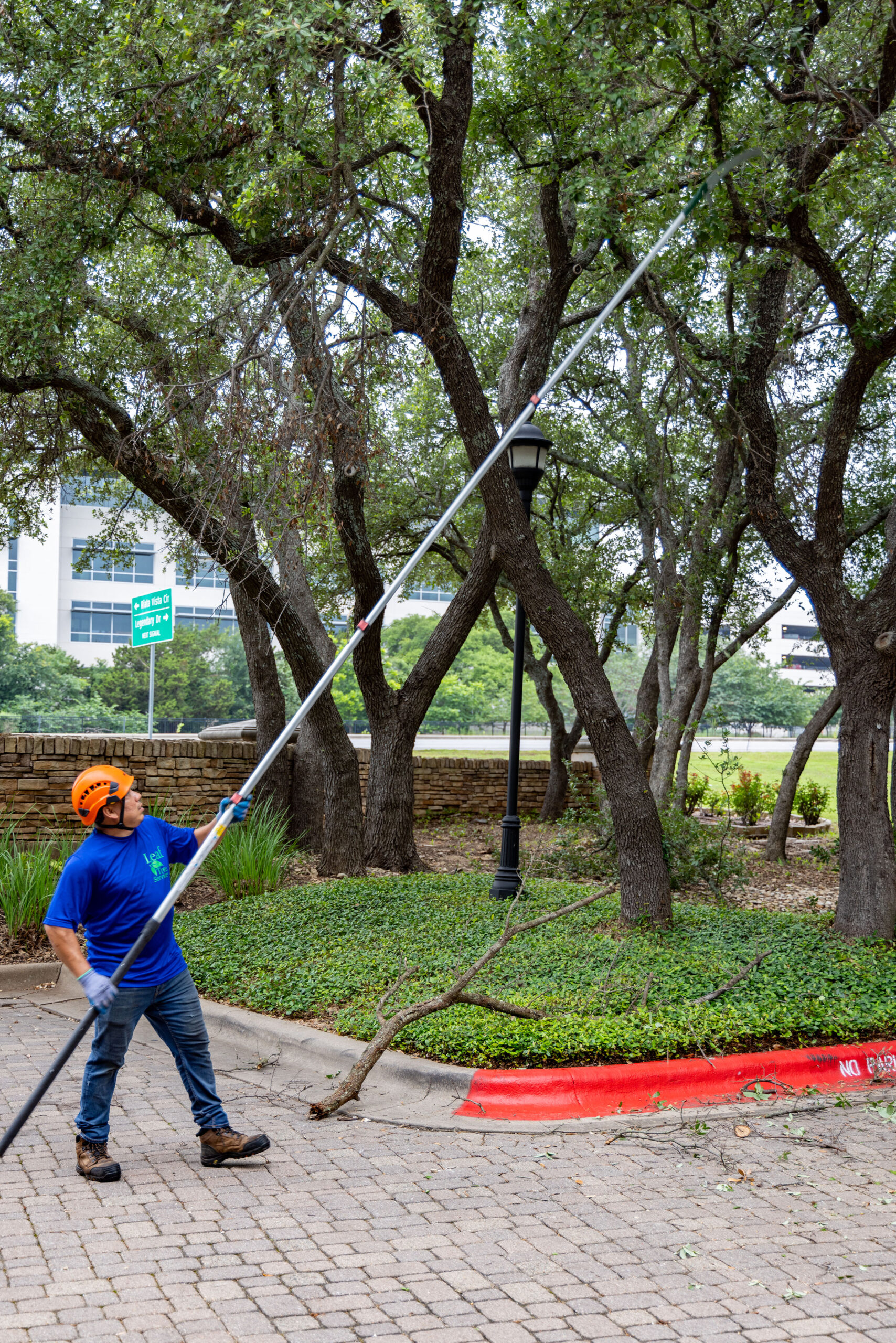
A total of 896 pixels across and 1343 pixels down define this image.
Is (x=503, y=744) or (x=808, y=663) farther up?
(x=808, y=663)

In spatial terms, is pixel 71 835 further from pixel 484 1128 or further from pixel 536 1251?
pixel 536 1251

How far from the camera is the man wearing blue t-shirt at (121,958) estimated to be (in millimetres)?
4844

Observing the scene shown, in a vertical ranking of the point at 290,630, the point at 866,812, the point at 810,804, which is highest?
the point at 290,630

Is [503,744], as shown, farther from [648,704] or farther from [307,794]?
[307,794]

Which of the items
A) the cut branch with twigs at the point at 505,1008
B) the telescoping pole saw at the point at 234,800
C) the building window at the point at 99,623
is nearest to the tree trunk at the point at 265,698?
the cut branch with twigs at the point at 505,1008

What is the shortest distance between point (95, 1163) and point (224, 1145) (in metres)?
0.53

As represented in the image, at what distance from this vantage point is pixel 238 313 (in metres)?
9.87

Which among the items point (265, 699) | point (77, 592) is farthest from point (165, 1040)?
point (77, 592)

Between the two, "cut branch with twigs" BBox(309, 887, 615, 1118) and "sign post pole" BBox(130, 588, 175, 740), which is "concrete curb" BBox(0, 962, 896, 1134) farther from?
"sign post pole" BBox(130, 588, 175, 740)

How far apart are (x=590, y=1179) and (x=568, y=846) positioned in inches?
317

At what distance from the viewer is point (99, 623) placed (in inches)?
2847

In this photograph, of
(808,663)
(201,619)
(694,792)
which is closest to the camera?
(694,792)

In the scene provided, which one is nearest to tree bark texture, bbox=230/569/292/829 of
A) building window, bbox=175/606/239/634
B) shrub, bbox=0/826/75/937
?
shrub, bbox=0/826/75/937

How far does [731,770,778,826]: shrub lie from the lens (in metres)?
20.1
